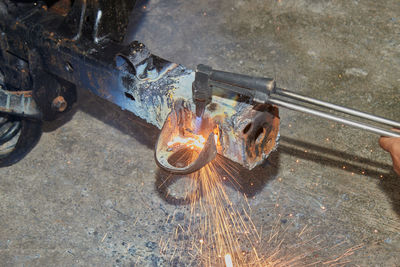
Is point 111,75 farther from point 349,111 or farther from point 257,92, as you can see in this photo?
point 349,111

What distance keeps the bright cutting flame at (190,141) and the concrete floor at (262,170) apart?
1034mm

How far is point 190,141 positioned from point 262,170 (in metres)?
1.28

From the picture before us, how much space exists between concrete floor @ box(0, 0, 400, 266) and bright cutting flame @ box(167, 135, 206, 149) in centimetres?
103

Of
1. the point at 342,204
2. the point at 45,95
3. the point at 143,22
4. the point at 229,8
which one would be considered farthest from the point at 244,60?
the point at 45,95

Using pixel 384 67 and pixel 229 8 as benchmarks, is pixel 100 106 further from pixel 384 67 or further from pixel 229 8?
pixel 384 67

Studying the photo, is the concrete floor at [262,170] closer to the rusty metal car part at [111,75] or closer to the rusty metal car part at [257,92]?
the rusty metal car part at [111,75]

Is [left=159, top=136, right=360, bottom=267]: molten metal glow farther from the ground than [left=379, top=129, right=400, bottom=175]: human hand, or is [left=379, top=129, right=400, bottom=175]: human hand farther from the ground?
[left=379, top=129, right=400, bottom=175]: human hand

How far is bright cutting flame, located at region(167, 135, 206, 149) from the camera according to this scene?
2.38 m

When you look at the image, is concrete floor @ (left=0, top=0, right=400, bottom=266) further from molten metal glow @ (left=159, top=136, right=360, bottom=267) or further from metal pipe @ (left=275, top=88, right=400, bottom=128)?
metal pipe @ (left=275, top=88, right=400, bottom=128)

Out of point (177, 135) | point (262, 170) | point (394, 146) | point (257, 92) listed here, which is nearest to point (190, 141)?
point (177, 135)

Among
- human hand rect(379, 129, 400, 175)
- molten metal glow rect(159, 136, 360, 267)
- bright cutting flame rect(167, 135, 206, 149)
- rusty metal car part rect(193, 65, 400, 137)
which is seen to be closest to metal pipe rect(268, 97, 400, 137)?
rusty metal car part rect(193, 65, 400, 137)

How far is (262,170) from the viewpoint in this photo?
3531 millimetres

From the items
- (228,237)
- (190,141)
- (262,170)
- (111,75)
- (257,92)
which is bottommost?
(228,237)

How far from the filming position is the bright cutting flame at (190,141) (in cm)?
238
